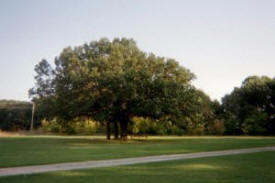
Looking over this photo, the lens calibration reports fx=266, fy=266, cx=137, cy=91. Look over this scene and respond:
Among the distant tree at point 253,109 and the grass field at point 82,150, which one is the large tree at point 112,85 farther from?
the distant tree at point 253,109

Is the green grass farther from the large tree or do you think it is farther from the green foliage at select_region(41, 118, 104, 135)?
the green foliage at select_region(41, 118, 104, 135)

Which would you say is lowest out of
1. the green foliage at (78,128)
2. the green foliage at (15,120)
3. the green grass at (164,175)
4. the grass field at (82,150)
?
the green grass at (164,175)

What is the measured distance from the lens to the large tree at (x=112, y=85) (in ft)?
86.9

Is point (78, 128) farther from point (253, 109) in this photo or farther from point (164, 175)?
point (164, 175)

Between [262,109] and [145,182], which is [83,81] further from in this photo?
[262,109]

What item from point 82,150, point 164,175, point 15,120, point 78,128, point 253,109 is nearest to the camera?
point 164,175

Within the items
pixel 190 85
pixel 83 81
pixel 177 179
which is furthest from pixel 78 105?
pixel 177 179

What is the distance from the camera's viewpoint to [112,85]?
26.3 meters

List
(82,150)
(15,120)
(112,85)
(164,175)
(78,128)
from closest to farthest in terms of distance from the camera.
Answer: (164,175), (82,150), (112,85), (78,128), (15,120)

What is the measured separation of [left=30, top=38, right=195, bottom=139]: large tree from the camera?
86.9 feet

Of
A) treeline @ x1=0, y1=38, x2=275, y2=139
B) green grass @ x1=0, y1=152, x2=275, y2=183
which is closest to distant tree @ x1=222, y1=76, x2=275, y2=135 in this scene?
treeline @ x1=0, y1=38, x2=275, y2=139

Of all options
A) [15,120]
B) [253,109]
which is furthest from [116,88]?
[15,120]

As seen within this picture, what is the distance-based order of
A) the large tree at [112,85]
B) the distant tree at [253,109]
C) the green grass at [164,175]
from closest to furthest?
the green grass at [164,175] < the large tree at [112,85] < the distant tree at [253,109]

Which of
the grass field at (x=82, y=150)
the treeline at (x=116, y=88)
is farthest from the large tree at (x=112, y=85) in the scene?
the grass field at (x=82, y=150)
